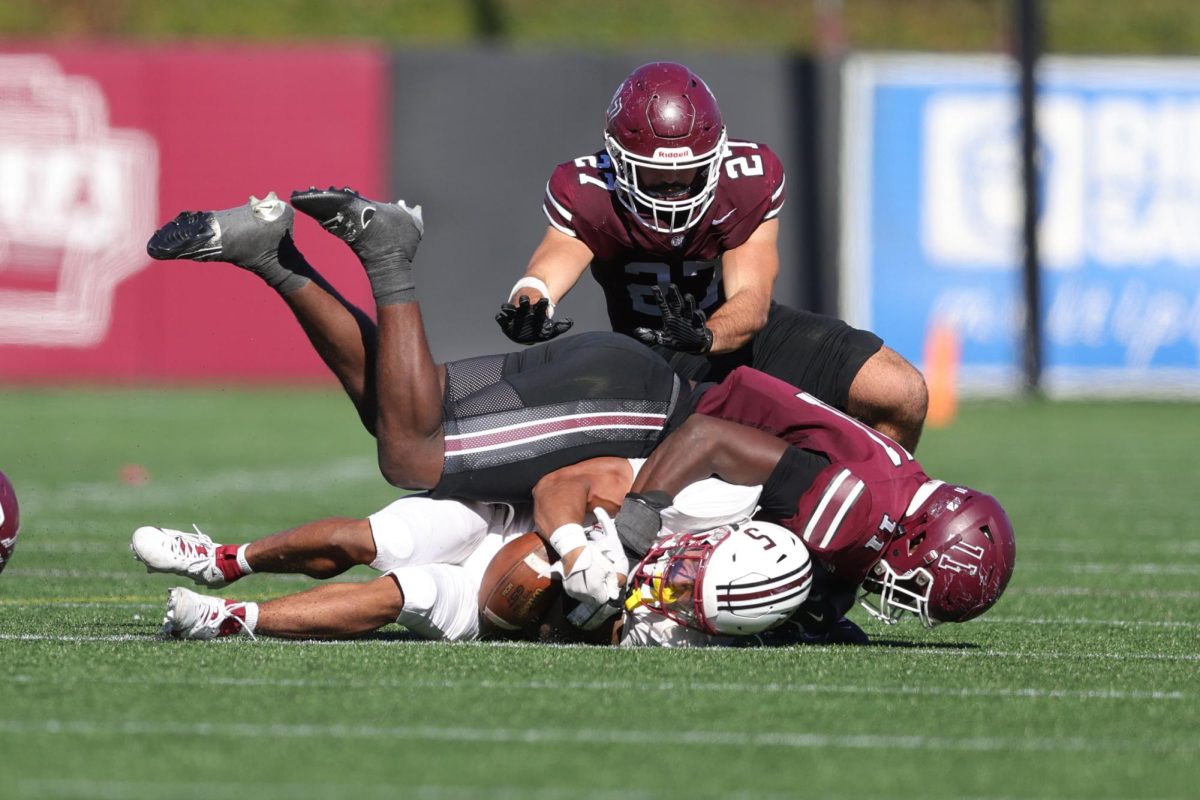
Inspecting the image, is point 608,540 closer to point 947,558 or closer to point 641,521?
point 641,521

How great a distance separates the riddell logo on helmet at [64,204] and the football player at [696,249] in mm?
10924

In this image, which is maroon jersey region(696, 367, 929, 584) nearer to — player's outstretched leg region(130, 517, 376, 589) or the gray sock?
player's outstretched leg region(130, 517, 376, 589)

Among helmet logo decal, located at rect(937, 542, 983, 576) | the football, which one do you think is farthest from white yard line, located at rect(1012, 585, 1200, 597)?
the football

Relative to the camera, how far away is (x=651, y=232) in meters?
6.24

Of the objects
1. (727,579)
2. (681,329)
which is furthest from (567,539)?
(681,329)

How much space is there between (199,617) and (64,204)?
12.4m

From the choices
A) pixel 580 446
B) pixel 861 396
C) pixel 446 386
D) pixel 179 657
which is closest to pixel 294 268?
pixel 446 386

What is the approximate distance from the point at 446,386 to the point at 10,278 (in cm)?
1184

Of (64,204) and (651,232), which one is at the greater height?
(651,232)

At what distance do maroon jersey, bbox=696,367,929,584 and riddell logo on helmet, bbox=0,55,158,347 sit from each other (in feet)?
40.0

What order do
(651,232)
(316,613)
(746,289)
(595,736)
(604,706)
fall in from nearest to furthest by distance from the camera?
(595,736) → (604,706) → (316,613) → (746,289) → (651,232)

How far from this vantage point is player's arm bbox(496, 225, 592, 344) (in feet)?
18.3

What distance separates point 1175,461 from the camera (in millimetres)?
11695

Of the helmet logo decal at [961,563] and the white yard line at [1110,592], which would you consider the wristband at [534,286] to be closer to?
the helmet logo decal at [961,563]
